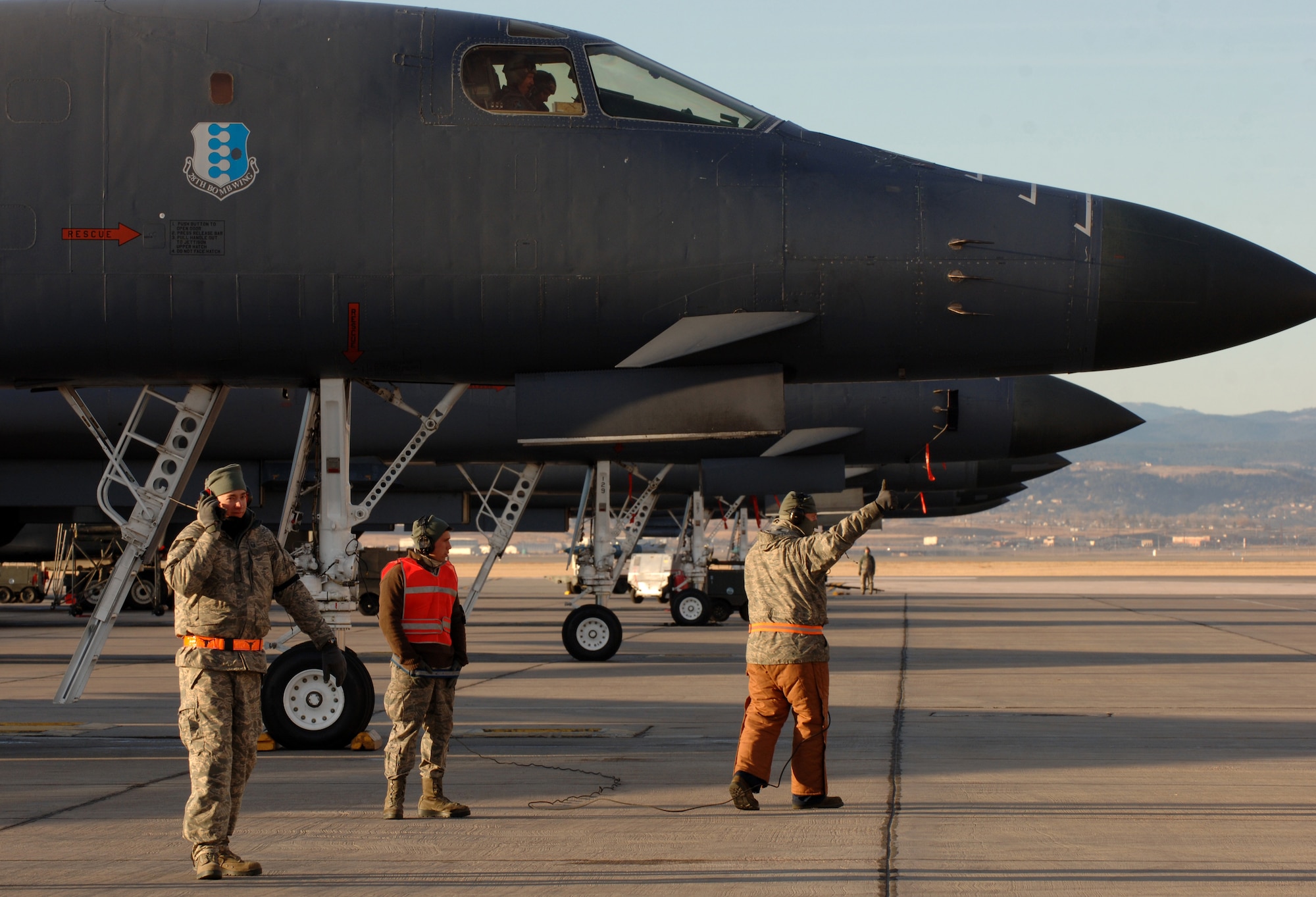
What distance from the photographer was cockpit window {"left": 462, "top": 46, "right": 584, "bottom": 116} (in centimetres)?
1033

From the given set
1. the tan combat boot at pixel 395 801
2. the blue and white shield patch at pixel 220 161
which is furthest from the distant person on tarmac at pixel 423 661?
the blue and white shield patch at pixel 220 161

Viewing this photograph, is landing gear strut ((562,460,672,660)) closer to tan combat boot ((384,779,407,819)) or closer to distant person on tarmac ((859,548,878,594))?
tan combat boot ((384,779,407,819))

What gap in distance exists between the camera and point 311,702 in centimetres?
1077

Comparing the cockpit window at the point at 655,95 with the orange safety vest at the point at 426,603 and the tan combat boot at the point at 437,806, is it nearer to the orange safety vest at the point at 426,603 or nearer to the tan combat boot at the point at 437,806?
the orange safety vest at the point at 426,603

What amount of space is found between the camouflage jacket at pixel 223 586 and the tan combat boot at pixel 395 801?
1.43 m

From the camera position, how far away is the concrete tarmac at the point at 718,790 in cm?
666

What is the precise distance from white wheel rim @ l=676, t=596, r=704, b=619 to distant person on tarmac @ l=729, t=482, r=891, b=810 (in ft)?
71.4

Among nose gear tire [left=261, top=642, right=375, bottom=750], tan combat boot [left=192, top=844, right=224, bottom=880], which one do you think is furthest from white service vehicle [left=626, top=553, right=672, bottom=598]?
tan combat boot [left=192, top=844, right=224, bottom=880]

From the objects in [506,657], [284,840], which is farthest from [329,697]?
[506,657]

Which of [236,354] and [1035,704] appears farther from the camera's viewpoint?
[1035,704]

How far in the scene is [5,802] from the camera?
28.0ft

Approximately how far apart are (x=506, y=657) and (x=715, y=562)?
1274 cm

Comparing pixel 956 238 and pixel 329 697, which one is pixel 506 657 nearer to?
pixel 329 697

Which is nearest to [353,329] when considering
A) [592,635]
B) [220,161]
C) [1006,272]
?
[220,161]
